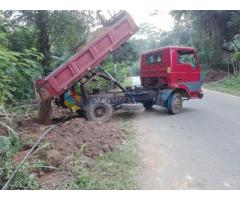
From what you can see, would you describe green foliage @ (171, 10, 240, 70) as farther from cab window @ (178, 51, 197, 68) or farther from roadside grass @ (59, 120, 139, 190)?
roadside grass @ (59, 120, 139, 190)

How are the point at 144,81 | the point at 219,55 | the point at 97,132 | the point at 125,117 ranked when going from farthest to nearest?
the point at 219,55 < the point at 144,81 < the point at 125,117 < the point at 97,132

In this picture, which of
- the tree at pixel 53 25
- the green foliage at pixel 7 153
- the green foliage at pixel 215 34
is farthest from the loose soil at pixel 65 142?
the green foliage at pixel 215 34

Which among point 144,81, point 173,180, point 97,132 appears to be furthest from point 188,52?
point 173,180

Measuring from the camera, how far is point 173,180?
4.41 m

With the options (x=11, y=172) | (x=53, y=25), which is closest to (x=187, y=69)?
(x=11, y=172)

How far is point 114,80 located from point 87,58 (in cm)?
120

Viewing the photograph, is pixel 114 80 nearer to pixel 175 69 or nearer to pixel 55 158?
pixel 175 69

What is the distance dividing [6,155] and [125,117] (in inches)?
Answer: 189

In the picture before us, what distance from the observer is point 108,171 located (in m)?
4.70

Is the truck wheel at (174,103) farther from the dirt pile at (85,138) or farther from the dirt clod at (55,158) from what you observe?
the dirt clod at (55,158)

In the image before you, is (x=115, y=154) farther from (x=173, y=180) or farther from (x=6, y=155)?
(x=6, y=155)

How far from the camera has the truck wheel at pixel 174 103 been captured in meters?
9.65

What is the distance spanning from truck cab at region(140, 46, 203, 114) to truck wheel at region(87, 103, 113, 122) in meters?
2.02

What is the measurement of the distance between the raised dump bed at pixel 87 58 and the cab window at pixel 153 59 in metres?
1.77
